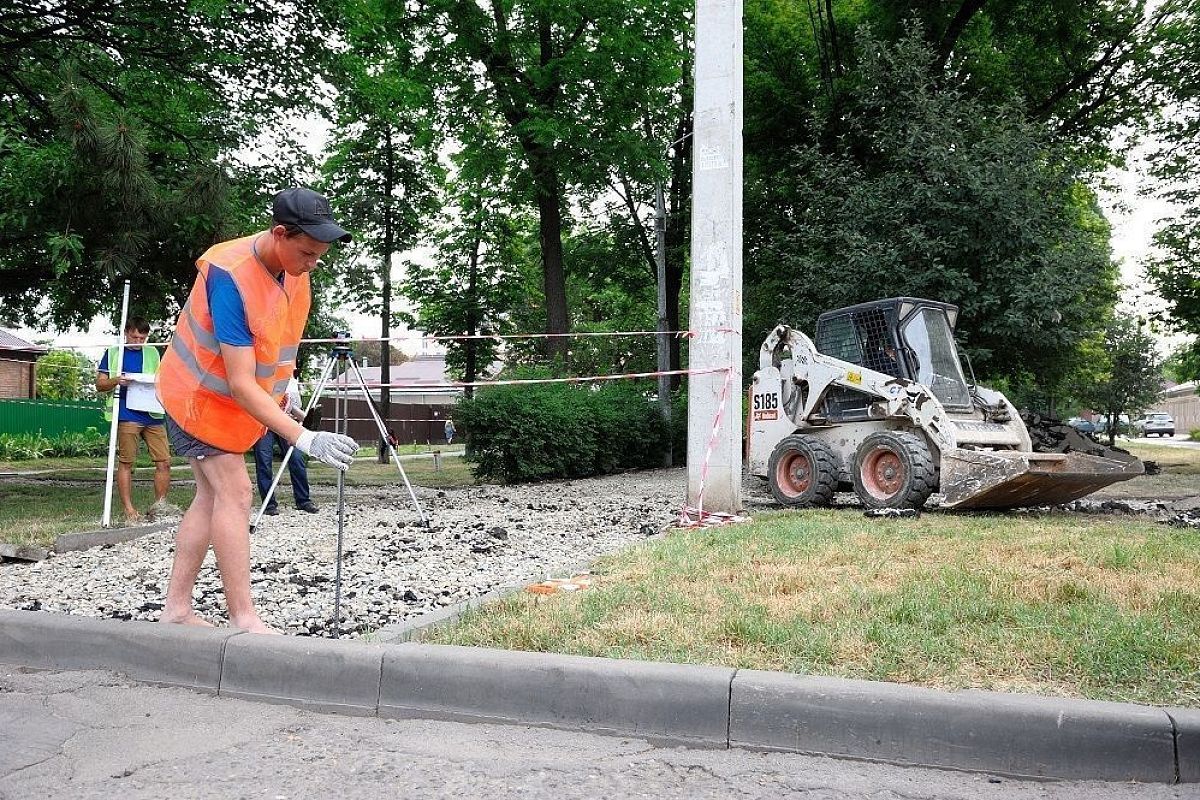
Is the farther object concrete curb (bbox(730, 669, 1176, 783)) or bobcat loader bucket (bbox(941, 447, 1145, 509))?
bobcat loader bucket (bbox(941, 447, 1145, 509))

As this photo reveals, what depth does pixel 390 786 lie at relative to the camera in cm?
297

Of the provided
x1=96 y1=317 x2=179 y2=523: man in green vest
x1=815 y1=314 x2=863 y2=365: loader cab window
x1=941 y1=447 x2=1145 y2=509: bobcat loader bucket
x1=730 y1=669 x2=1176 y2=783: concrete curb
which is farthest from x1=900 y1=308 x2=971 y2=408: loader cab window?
x1=730 y1=669 x2=1176 y2=783: concrete curb

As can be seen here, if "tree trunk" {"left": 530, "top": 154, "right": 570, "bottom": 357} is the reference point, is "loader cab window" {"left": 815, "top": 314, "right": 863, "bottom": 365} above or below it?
below

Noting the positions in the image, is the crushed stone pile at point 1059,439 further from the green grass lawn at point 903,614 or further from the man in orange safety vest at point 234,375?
the man in orange safety vest at point 234,375

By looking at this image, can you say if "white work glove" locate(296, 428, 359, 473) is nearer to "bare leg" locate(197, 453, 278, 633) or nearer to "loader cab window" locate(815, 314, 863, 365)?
"bare leg" locate(197, 453, 278, 633)

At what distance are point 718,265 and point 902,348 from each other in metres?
2.88

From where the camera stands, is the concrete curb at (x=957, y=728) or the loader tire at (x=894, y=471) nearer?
the concrete curb at (x=957, y=728)


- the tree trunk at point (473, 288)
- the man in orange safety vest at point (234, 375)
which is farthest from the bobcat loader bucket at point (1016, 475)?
the tree trunk at point (473, 288)

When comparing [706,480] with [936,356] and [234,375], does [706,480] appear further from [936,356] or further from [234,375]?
[234,375]

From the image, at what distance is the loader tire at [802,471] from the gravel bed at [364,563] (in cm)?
130

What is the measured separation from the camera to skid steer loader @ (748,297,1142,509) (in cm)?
949

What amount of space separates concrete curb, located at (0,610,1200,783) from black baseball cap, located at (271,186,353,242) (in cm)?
170

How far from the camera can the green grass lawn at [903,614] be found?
365cm

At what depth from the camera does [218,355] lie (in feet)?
13.8
